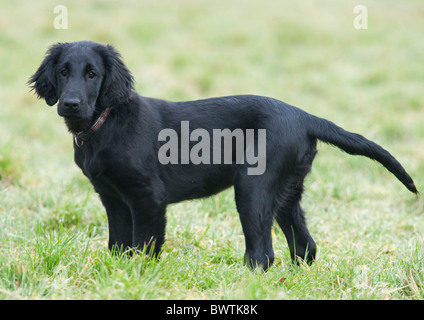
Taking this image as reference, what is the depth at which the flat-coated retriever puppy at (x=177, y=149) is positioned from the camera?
8.81 feet

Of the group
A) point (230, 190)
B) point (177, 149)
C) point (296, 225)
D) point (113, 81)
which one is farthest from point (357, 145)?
point (230, 190)

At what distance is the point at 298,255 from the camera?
9.68 ft

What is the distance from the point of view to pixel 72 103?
2.51m

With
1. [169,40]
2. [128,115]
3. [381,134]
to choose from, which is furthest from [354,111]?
[128,115]

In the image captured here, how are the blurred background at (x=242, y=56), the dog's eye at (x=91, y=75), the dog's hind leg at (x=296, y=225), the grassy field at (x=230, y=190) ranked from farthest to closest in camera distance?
the blurred background at (x=242, y=56), the dog's hind leg at (x=296, y=225), the dog's eye at (x=91, y=75), the grassy field at (x=230, y=190)

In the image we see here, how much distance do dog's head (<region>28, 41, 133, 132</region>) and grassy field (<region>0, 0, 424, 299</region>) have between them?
67cm

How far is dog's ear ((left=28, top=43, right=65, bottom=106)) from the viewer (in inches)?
110

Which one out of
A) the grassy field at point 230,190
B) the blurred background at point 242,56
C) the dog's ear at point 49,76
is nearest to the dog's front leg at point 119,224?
the grassy field at point 230,190

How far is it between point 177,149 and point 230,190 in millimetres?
1311

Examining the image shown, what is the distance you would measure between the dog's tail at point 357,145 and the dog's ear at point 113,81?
1.00 m

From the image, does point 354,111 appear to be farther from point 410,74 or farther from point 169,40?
point 169,40

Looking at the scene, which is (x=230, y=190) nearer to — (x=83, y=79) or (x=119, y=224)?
(x=119, y=224)

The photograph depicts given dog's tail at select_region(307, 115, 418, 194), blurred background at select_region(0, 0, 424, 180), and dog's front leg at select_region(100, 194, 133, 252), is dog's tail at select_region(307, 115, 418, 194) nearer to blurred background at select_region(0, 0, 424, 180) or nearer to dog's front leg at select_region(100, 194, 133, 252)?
dog's front leg at select_region(100, 194, 133, 252)

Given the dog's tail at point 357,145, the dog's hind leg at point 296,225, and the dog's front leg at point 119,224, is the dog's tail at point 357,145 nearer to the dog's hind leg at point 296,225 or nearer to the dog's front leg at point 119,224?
the dog's hind leg at point 296,225
